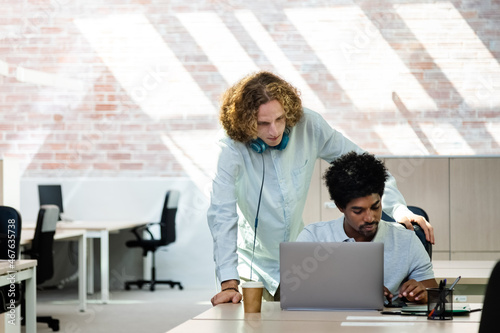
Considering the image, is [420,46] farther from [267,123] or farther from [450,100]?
[267,123]

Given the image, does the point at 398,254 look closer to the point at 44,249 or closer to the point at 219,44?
the point at 44,249

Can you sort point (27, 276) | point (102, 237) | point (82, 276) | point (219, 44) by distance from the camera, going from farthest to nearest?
point (219, 44) < point (102, 237) < point (82, 276) < point (27, 276)

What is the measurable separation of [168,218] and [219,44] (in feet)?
6.34

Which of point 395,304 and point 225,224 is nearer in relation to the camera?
point 395,304

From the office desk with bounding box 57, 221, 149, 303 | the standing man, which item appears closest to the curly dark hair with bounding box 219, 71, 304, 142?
the standing man

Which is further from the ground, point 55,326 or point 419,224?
point 419,224

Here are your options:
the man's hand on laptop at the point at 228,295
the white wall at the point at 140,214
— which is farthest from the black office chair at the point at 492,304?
the white wall at the point at 140,214

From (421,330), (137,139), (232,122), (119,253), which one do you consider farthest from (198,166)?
(421,330)

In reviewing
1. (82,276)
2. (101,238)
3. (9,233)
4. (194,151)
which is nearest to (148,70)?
(194,151)

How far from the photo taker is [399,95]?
752cm

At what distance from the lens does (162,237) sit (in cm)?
727

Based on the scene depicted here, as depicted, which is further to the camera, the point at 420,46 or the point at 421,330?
the point at 420,46

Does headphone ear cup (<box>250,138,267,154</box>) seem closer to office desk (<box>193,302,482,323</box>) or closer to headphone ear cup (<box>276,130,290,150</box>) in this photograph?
headphone ear cup (<box>276,130,290,150</box>)

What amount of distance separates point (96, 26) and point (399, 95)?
→ 10.9 ft
